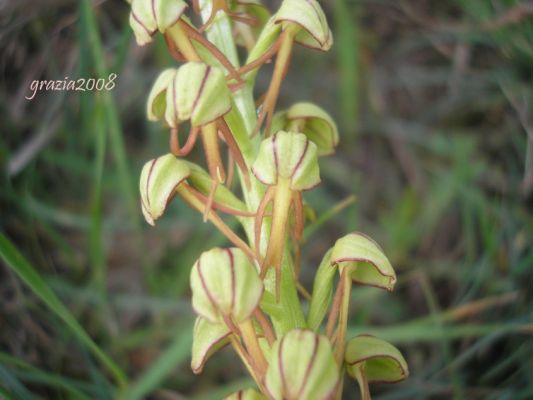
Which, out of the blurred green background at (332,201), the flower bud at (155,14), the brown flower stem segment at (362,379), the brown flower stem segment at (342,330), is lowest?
the blurred green background at (332,201)

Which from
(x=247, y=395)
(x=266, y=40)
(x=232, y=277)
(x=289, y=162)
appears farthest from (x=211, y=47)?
(x=247, y=395)

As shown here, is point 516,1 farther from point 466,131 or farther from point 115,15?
point 115,15

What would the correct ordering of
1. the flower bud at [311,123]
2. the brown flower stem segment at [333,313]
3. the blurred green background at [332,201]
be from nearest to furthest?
1. the brown flower stem segment at [333,313]
2. the flower bud at [311,123]
3. the blurred green background at [332,201]

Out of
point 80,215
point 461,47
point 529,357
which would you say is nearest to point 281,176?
point 529,357

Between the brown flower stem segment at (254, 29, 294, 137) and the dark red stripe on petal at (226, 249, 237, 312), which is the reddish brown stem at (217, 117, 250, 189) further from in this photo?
the dark red stripe on petal at (226, 249, 237, 312)

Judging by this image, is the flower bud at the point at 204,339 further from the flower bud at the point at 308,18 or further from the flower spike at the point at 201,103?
the flower bud at the point at 308,18

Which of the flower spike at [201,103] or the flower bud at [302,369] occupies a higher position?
the flower spike at [201,103]

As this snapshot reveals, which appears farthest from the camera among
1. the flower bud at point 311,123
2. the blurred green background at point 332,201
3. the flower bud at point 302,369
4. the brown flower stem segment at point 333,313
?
the blurred green background at point 332,201

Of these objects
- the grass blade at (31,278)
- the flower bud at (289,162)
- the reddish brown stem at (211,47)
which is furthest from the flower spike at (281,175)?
the grass blade at (31,278)

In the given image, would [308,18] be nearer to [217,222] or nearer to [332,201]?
[217,222]
